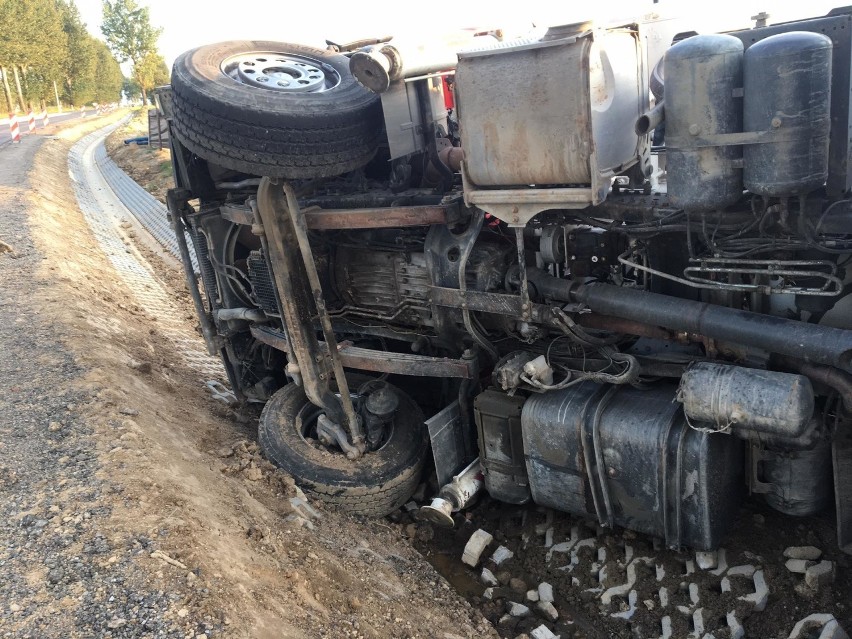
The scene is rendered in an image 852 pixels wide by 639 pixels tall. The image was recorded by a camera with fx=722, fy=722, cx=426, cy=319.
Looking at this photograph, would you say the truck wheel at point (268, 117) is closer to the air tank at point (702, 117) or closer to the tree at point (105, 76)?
the air tank at point (702, 117)

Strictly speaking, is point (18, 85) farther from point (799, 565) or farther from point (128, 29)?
point (799, 565)

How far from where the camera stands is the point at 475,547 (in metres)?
4.13

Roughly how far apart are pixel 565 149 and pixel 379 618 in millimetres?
2286

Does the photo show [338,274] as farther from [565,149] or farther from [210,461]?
[565,149]

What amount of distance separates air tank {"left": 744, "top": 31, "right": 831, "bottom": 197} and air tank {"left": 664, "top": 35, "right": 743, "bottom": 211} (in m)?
0.07

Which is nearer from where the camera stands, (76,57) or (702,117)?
(702,117)

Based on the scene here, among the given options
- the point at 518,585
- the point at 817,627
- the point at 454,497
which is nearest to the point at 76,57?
the point at 454,497

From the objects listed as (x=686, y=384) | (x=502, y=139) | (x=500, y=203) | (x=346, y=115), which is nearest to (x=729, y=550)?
(x=686, y=384)

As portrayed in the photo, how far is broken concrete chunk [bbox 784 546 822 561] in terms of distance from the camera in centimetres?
351

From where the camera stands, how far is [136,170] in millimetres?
17688

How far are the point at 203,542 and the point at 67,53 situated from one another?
44092 mm

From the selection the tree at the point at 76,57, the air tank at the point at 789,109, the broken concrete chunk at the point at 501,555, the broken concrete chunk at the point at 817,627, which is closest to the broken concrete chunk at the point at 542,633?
the broken concrete chunk at the point at 501,555

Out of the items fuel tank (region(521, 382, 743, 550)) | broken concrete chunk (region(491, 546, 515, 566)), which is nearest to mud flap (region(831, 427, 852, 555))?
fuel tank (region(521, 382, 743, 550))

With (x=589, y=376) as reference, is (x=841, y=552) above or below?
below
